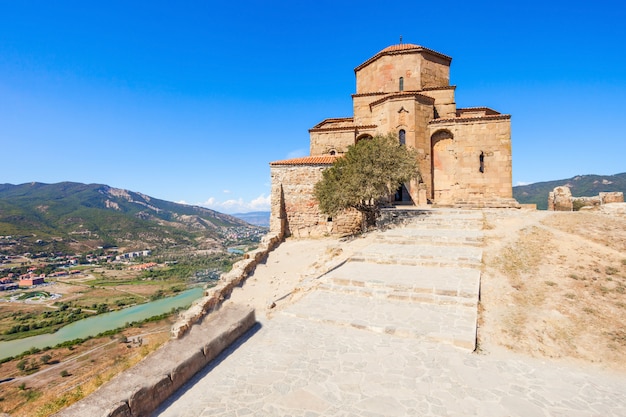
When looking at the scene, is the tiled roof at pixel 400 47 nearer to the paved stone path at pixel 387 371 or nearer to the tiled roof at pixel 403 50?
the tiled roof at pixel 403 50

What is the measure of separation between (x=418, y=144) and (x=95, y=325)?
161ft

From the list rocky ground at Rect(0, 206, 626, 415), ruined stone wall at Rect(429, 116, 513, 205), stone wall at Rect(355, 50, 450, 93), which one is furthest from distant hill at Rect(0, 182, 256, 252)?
ruined stone wall at Rect(429, 116, 513, 205)

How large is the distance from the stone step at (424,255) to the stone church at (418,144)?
5623 millimetres

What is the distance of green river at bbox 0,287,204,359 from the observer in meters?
34.1

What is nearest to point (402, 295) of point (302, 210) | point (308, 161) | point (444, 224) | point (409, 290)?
point (409, 290)

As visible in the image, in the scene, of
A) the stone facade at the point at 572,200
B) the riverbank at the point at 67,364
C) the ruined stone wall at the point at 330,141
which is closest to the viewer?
the stone facade at the point at 572,200

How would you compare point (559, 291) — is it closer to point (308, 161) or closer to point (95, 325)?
point (308, 161)

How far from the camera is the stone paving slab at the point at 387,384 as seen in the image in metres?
3.42

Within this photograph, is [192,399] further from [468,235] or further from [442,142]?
[442,142]

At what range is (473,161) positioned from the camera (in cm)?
1912

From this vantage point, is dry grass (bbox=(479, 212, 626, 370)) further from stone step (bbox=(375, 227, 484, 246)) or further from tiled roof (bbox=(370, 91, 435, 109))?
tiled roof (bbox=(370, 91, 435, 109))

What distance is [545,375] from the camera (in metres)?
4.14

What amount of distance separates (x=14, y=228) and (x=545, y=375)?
387 feet

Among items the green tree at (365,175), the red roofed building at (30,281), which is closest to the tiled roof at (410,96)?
the green tree at (365,175)
